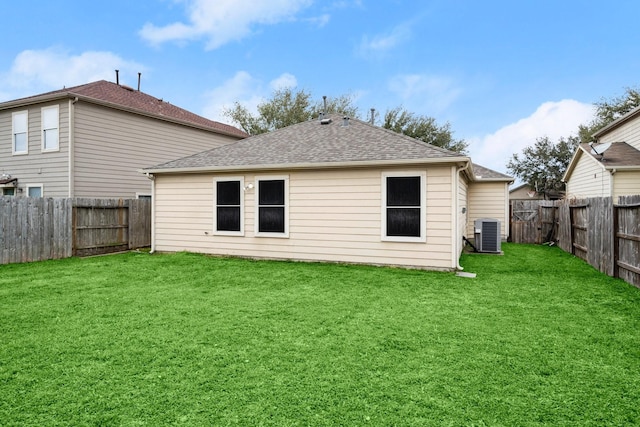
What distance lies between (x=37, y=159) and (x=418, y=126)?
24.4 meters

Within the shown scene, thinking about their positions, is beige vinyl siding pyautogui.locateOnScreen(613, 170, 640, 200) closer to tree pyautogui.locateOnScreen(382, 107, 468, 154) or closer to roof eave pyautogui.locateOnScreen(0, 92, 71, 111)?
tree pyautogui.locateOnScreen(382, 107, 468, 154)

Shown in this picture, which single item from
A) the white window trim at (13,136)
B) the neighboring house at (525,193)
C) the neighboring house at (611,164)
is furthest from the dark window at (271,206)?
the neighboring house at (525,193)

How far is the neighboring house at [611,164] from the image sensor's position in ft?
41.0

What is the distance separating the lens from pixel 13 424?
91.7 inches

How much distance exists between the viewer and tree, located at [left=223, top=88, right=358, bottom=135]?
28172 mm

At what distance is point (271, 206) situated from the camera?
30.4 feet

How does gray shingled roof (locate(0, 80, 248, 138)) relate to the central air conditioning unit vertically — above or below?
above

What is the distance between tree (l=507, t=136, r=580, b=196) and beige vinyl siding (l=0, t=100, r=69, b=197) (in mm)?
36697

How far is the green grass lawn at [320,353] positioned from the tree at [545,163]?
34.0m

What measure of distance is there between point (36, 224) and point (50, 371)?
26.1ft

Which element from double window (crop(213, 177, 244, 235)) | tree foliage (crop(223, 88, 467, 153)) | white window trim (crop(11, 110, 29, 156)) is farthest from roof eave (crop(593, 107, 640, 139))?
white window trim (crop(11, 110, 29, 156))

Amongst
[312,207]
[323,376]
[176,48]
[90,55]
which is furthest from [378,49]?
[323,376]

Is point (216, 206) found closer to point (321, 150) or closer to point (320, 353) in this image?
point (321, 150)

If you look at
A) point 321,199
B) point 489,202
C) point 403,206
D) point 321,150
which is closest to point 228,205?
point 321,199
